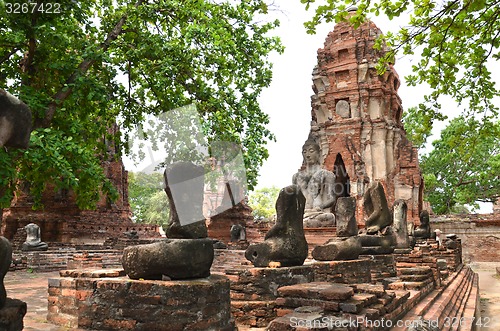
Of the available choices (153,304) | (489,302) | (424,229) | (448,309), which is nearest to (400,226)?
(489,302)

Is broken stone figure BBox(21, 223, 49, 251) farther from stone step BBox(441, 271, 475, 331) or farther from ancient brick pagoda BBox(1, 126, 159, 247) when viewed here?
stone step BBox(441, 271, 475, 331)

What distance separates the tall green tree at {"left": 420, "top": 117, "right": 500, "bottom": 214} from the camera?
26109 millimetres

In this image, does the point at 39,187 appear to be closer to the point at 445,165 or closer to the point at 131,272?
the point at 131,272

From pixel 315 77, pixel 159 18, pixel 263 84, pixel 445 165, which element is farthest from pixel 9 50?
pixel 445 165

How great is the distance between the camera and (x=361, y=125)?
20.1m

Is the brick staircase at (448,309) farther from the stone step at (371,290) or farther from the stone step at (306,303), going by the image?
the stone step at (306,303)

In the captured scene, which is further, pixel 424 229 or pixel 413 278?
pixel 424 229

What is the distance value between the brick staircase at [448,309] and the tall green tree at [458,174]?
→ 19796 mm

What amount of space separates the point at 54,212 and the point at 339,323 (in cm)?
1782

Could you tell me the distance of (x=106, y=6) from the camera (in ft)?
34.5

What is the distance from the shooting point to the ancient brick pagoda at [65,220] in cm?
1745

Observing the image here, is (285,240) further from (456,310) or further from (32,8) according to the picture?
(32,8)

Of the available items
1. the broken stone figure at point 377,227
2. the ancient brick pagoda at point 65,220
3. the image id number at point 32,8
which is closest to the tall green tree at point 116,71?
the image id number at point 32,8

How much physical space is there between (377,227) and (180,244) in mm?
6482
